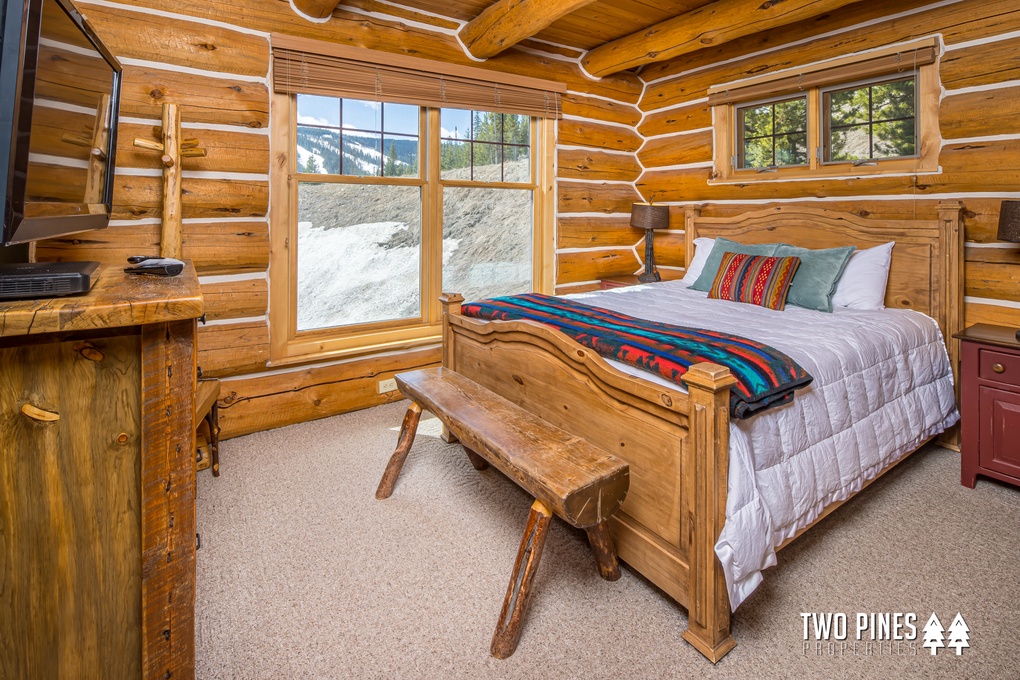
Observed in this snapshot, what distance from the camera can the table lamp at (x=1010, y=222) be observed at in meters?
2.44

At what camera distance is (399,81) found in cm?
342

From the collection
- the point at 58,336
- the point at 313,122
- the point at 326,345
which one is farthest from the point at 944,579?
the point at 313,122

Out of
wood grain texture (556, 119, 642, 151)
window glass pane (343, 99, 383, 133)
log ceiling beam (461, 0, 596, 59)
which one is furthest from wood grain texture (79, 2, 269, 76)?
wood grain texture (556, 119, 642, 151)

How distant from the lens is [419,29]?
11.5 ft

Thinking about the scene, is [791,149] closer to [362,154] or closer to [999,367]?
[999,367]

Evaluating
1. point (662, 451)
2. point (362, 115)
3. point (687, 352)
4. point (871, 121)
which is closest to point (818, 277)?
point (871, 121)

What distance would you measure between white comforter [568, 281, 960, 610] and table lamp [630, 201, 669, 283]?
1240 mm

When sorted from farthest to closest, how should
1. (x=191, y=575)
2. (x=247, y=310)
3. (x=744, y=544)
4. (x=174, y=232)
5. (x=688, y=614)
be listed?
(x=247, y=310), (x=174, y=232), (x=688, y=614), (x=744, y=544), (x=191, y=575)

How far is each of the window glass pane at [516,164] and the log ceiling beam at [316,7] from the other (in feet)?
4.94

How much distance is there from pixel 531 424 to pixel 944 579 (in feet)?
5.00

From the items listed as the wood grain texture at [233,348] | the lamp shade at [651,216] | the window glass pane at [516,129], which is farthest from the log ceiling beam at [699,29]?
the wood grain texture at [233,348]

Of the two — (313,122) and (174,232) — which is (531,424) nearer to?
(174,232)

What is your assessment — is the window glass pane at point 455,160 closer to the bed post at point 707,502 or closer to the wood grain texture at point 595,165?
the wood grain texture at point 595,165

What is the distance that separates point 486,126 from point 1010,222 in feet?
10.0
